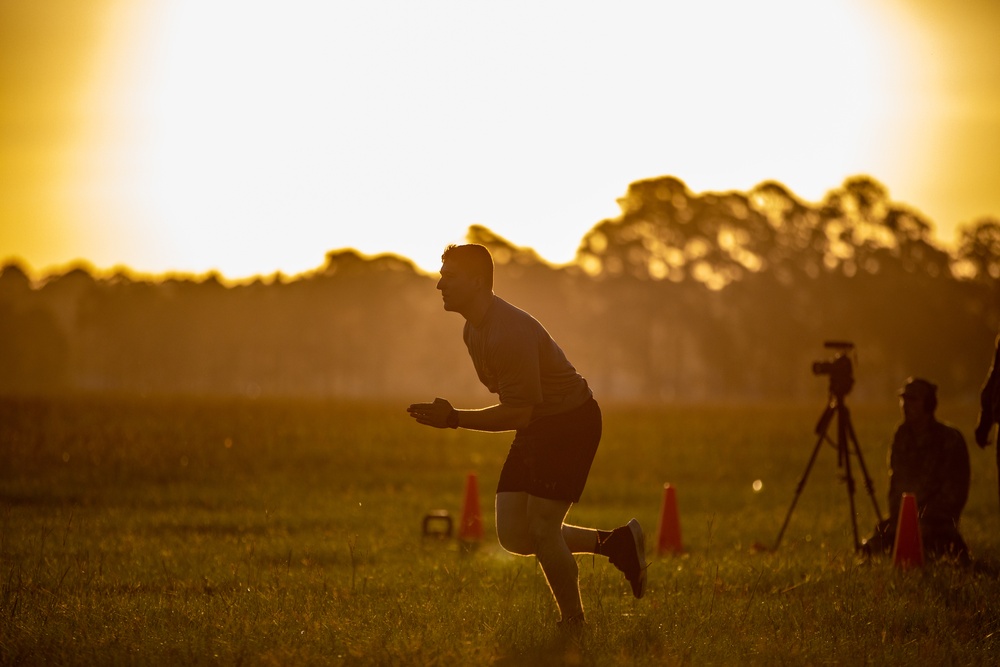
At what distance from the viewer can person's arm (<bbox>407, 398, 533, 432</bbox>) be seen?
6.42 m

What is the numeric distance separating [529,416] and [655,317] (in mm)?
78882

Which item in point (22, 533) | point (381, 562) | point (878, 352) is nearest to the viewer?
point (381, 562)

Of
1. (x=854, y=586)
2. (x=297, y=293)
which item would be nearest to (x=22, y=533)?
(x=854, y=586)

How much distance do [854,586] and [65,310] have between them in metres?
180

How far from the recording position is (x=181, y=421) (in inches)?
1099

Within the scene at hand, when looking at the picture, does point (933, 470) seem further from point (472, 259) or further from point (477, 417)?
point (472, 259)

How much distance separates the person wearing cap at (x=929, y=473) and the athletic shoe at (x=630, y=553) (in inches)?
168

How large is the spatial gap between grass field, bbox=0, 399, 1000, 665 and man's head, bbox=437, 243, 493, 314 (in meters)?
1.82

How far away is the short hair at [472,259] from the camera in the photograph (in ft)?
22.2

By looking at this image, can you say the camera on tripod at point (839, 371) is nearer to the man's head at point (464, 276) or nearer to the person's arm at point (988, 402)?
the person's arm at point (988, 402)

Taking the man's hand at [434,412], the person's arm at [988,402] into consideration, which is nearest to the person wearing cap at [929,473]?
the person's arm at [988,402]

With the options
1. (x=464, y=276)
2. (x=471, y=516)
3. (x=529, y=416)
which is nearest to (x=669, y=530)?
(x=471, y=516)

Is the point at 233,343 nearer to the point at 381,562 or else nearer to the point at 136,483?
the point at 136,483

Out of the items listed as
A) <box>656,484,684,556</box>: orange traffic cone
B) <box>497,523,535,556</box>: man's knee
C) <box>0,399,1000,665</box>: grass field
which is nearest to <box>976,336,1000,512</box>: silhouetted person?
<box>0,399,1000,665</box>: grass field
